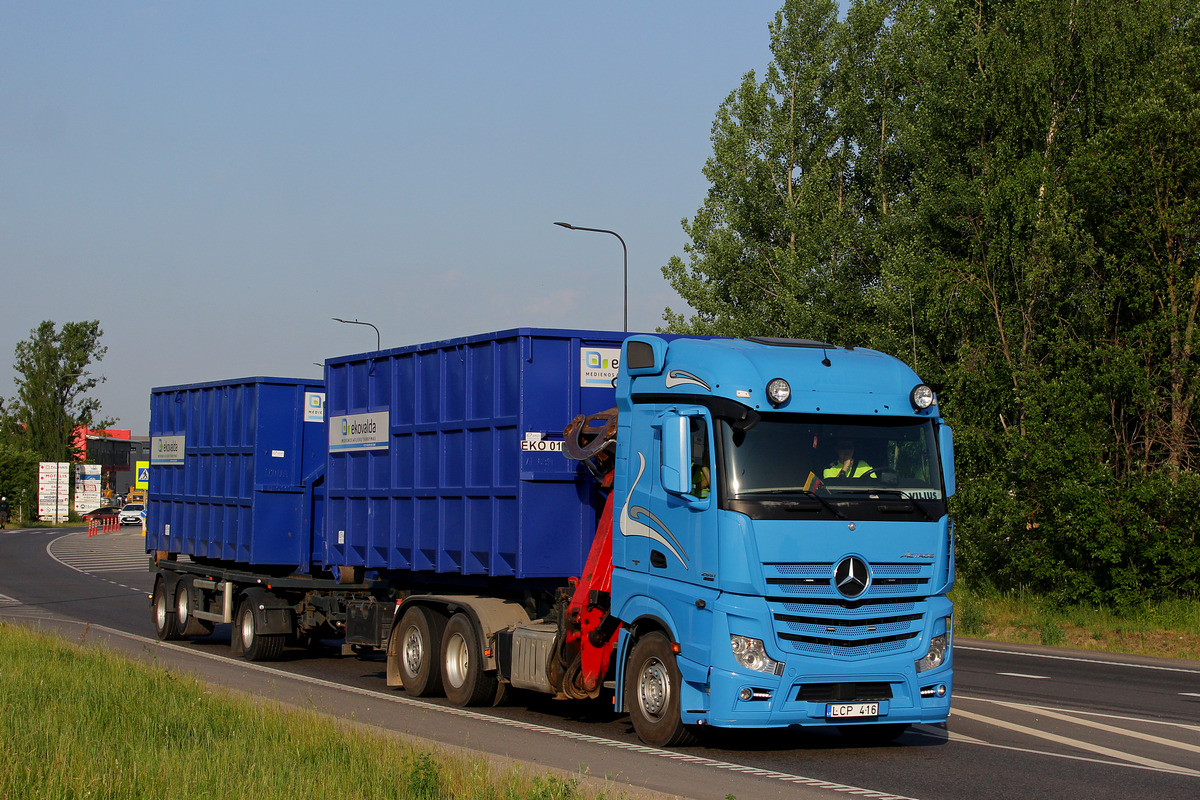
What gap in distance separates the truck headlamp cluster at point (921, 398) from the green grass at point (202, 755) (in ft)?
14.1

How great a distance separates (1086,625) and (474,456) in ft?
44.2

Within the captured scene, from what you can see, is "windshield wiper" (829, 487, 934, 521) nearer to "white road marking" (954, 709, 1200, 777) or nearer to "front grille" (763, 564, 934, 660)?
"front grille" (763, 564, 934, 660)

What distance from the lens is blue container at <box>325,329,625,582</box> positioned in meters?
12.6

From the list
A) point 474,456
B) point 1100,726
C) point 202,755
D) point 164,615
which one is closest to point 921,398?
point 1100,726

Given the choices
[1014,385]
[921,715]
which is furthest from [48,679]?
[1014,385]

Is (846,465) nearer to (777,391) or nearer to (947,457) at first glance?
(777,391)

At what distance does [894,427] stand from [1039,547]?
1417 cm

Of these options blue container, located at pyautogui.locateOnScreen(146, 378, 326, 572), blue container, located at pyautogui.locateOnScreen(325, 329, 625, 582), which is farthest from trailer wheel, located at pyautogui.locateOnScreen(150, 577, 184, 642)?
blue container, located at pyautogui.locateOnScreen(325, 329, 625, 582)

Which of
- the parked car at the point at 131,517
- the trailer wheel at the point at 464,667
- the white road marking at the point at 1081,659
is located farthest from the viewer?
the parked car at the point at 131,517

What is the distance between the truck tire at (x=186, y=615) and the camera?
65.9 ft

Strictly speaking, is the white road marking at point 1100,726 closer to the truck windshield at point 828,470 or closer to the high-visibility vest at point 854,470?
the truck windshield at point 828,470

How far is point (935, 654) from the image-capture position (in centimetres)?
1018

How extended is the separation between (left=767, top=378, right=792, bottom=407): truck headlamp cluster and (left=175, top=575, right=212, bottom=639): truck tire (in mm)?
12773

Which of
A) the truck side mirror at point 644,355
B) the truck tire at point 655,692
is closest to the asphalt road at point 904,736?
the truck tire at point 655,692
